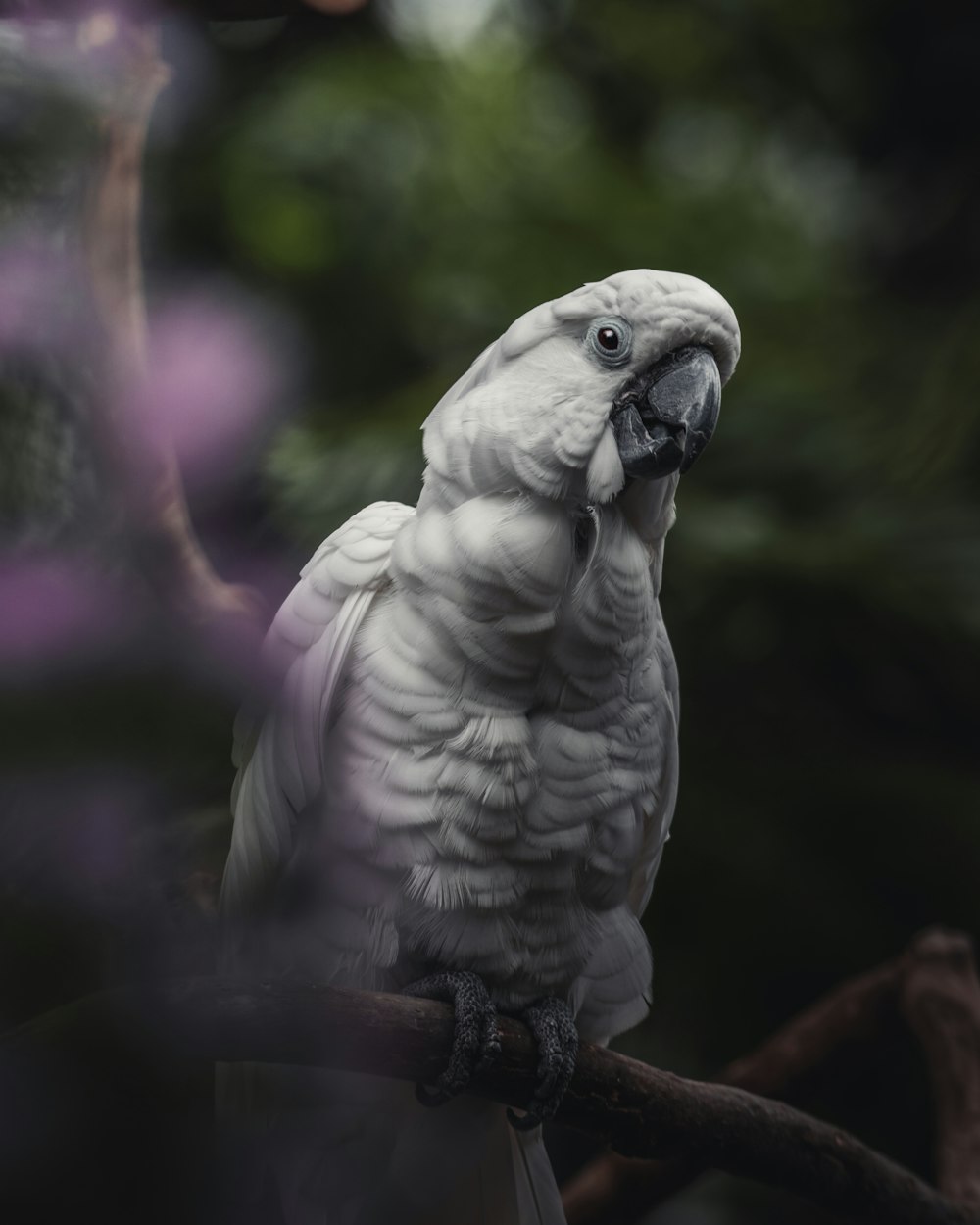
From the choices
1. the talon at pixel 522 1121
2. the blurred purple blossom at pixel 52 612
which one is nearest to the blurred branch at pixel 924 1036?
the talon at pixel 522 1121

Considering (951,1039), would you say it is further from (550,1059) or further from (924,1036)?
(550,1059)

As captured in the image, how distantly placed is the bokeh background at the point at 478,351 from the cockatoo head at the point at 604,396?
0.09 m

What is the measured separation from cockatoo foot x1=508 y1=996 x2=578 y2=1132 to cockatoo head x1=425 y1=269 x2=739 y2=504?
446mm

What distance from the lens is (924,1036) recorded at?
129 centimetres

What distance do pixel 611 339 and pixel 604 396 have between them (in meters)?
0.04

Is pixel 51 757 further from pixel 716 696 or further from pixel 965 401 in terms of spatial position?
pixel 965 401

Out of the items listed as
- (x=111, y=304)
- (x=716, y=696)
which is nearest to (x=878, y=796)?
(x=716, y=696)

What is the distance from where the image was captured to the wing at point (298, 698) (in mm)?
749

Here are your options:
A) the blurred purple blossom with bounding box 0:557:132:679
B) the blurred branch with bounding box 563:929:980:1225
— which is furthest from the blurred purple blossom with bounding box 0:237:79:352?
the blurred branch with bounding box 563:929:980:1225

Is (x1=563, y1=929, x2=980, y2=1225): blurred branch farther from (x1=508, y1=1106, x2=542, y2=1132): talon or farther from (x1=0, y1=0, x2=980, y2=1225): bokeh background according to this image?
(x1=508, y1=1106, x2=542, y2=1132): talon

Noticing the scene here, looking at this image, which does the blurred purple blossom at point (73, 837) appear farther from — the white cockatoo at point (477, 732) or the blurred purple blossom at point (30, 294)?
the blurred purple blossom at point (30, 294)

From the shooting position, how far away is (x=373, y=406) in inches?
34.5

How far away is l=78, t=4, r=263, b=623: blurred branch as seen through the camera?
Result: 672mm

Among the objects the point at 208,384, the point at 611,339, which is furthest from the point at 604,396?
the point at 208,384
